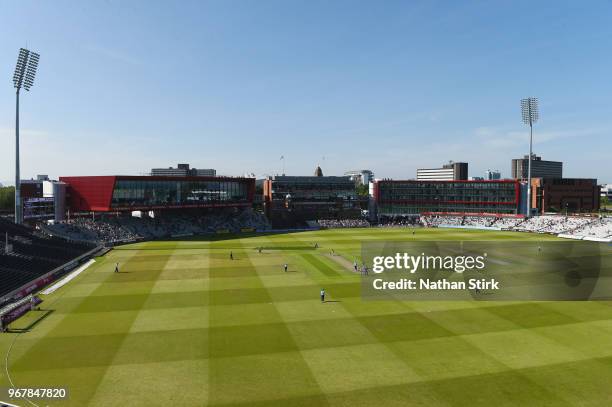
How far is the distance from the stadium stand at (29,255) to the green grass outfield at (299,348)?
14.7 feet

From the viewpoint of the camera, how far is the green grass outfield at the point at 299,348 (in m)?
20.5

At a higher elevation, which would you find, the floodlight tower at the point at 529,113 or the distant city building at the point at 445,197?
the floodlight tower at the point at 529,113

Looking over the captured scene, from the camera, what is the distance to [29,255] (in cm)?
4966

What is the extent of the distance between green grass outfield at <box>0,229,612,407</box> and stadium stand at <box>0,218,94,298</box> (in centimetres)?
448

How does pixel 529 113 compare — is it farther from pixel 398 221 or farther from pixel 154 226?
pixel 154 226

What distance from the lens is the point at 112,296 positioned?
39.0 metres

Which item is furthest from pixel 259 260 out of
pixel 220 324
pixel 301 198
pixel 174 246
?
pixel 301 198

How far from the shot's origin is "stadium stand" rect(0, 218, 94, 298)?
136ft

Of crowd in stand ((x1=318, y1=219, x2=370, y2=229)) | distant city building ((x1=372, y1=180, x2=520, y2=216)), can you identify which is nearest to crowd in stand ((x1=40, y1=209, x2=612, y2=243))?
crowd in stand ((x1=318, y1=219, x2=370, y2=229))

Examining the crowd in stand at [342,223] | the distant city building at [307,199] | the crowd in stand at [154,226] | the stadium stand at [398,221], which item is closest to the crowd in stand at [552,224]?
the stadium stand at [398,221]

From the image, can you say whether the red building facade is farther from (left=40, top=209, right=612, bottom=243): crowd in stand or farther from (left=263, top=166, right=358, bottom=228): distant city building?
(left=263, top=166, right=358, bottom=228): distant city building

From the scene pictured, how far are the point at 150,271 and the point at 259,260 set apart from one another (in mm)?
13996

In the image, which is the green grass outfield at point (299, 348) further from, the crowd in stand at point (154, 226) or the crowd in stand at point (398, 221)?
the crowd in stand at point (398, 221)

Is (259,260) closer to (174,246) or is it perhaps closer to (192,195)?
(174,246)
